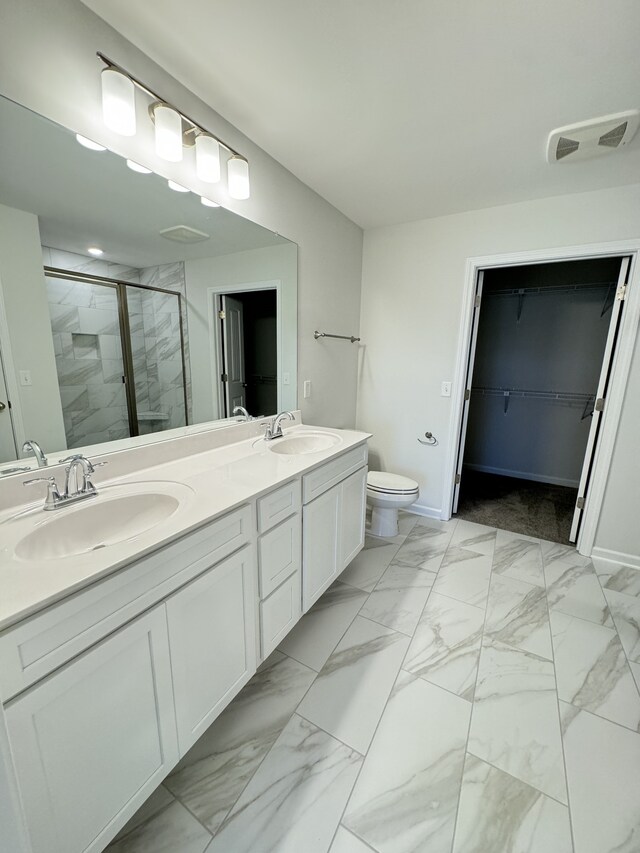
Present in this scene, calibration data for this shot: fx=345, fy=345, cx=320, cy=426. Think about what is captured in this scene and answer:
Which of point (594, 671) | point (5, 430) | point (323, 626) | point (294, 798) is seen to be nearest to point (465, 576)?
point (594, 671)

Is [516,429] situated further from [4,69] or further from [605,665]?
[4,69]

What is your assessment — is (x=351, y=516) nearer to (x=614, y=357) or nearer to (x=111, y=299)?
(x=111, y=299)

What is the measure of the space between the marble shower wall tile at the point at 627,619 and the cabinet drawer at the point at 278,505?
1698 millimetres

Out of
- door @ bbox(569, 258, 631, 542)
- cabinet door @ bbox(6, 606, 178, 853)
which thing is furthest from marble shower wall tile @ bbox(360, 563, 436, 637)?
door @ bbox(569, 258, 631, 542)

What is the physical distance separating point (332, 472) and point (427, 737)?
104 cm

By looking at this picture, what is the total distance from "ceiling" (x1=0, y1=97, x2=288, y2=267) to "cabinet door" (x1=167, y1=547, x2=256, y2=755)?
1185mm

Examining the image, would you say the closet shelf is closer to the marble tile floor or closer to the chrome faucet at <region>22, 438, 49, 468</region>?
the marble tile floor

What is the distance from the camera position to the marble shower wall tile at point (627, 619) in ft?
5.30

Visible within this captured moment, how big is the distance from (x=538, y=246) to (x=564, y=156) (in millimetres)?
599

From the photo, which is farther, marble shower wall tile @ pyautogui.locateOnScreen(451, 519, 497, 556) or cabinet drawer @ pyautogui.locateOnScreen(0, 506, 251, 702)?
marble shower wall tile @ pyautogui.locateOnScreen(451, 519, 497, 556)

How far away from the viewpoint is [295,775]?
3.64 feet

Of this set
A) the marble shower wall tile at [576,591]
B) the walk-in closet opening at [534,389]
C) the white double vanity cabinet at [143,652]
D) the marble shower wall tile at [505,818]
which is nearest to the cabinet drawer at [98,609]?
the white double vanity cabinet at [143,652]

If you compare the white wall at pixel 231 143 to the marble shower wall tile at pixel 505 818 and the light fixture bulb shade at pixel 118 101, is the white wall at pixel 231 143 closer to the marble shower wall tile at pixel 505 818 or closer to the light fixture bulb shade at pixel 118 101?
the light fixture bulb shade at pixel 118 101

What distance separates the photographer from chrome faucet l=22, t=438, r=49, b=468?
1.04 m
